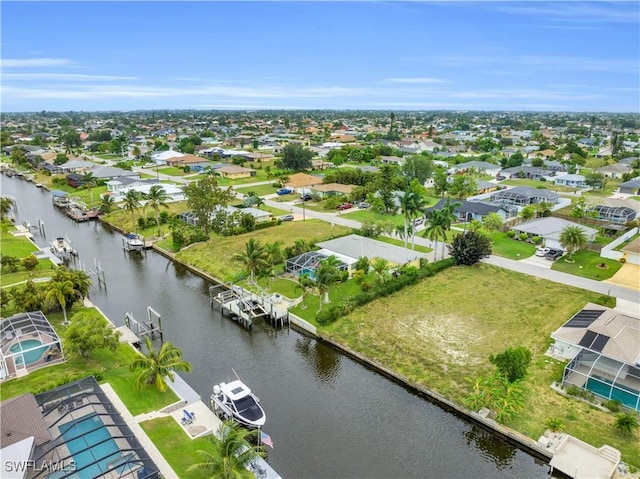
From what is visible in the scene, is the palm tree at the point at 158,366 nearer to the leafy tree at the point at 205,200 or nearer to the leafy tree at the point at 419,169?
the leafy tree at the point at 205,200

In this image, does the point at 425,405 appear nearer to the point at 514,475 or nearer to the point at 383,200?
the point at 514,475

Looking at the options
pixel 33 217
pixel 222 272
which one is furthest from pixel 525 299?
pixel 33 217

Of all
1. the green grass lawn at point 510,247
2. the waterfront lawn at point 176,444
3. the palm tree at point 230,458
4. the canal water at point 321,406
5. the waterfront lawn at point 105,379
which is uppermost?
the palm tree at point 230,458

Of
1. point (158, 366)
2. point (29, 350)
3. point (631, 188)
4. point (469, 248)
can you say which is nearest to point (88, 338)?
point (29, 350)

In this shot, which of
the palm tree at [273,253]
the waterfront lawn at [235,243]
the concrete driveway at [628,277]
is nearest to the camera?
the concrete driveway at [628,277]

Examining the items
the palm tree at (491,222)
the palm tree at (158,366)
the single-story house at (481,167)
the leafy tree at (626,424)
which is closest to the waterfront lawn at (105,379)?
the palm tree at (158,366)
